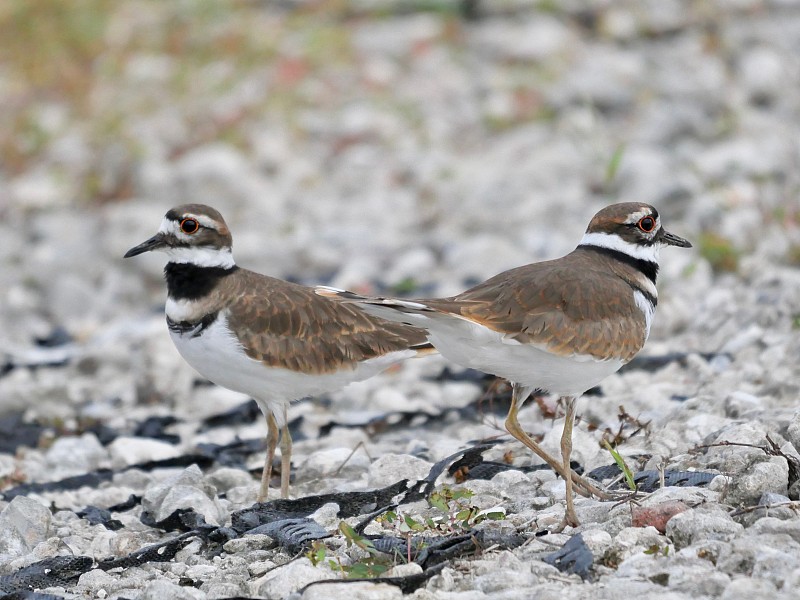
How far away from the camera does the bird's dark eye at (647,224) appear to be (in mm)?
5055

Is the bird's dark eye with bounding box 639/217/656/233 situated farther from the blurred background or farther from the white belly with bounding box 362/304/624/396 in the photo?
the blurred background

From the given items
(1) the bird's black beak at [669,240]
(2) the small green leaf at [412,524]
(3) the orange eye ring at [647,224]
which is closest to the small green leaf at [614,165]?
(1) the bird's black beak at [669,240]

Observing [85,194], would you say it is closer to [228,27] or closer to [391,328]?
[228,27]

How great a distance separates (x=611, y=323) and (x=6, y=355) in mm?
5135

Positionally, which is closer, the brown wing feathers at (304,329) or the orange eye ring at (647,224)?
the orange eye ring at (647,224)

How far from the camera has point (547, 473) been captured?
4.93 metres

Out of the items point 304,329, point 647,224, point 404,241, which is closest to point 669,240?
point 647,224

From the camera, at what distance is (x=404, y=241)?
969 centimetres

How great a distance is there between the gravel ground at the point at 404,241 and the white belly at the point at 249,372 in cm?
37

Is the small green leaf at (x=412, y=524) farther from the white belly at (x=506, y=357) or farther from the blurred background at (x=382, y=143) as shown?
the blurred background at (x=382, y=143)

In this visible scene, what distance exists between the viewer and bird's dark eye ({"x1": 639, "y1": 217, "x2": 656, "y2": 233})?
5055mm

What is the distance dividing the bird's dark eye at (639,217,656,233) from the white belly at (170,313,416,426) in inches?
53.5

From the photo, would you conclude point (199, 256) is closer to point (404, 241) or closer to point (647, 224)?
point (647, 224)

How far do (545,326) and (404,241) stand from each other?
17.4 feet
